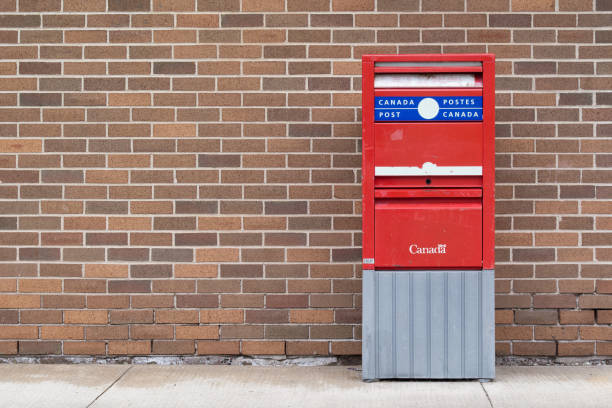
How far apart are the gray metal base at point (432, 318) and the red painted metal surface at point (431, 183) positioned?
12cm

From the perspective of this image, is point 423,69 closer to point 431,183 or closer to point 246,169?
point 431,183

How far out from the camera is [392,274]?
15.5 feet

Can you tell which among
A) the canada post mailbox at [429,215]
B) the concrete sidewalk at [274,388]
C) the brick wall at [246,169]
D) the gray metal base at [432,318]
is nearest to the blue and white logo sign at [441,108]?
the canada post mailbox at [429,215]

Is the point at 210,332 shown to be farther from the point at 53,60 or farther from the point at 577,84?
the point at 577,84

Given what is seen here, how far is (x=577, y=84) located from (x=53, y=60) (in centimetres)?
427

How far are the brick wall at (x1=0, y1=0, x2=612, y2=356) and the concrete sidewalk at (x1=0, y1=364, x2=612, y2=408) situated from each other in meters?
0.23

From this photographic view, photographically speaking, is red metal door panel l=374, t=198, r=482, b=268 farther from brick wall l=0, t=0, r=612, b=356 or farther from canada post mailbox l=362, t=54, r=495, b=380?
brick wall l=0, t=0, r=612, b=356

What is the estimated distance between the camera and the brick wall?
535 centimetres

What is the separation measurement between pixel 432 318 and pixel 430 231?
63 cm

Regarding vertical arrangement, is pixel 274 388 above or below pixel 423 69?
below

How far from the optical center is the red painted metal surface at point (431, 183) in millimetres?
4637

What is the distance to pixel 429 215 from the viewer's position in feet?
15.3

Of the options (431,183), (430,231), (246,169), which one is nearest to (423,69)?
(431,183)

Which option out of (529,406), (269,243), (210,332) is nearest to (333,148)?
(269,243)
